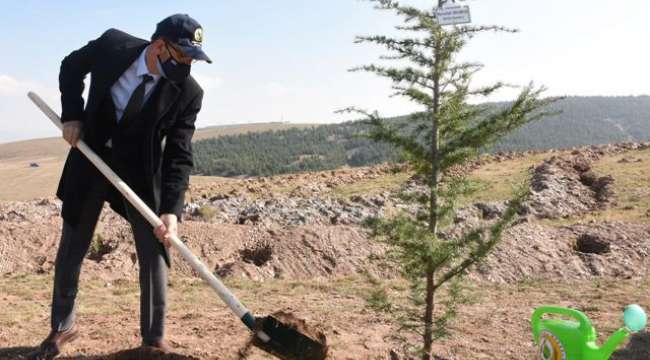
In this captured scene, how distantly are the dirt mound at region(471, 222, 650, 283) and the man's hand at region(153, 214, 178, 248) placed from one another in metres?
6.34

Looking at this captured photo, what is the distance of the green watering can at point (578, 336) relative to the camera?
319 centimetres

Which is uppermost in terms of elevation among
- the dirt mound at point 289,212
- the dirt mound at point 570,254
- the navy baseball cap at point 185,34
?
the navy baseball cap at point 185,34

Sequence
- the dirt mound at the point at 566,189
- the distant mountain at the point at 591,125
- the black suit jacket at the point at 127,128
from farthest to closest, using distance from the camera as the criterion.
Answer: the distant mountain at the point at 591,125 → the dirt mound at the point at 566,189 → the black suit jacket at the point at 127,128

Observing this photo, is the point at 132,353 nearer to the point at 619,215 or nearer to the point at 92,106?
the point at 92,106

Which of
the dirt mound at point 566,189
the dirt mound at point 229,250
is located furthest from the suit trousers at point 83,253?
the dirt mound at point 566,189

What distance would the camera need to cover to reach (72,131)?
3785 millimetres

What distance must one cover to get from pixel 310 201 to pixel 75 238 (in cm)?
1048

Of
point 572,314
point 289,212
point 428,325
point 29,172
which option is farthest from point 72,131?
point 29,172

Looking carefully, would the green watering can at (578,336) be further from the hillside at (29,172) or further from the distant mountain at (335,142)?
the distant mountain at (335,142)

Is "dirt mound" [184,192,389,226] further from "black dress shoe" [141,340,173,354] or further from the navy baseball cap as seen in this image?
the navy baseball cap

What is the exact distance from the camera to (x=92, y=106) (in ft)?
12.4

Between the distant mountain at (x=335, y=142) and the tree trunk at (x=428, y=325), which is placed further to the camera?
the distant mountain at (x=335, y=142)

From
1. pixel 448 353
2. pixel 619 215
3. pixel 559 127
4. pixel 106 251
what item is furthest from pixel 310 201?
pixel 559 127

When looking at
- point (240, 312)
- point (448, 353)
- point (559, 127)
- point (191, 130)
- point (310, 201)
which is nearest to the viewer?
point (240, 312)
